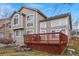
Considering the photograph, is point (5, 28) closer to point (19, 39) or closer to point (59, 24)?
point (19, 39)

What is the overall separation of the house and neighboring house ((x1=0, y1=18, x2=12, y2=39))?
4cm

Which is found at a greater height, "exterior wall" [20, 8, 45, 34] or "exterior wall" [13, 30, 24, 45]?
"exterior wall" [20, 8, 45, 34]

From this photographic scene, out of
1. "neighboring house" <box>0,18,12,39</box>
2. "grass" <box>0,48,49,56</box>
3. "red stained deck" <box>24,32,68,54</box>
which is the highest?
"neighboring house" <box>0,18,12,39</box>

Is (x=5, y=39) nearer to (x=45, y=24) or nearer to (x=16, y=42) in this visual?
(x=16, y=42)

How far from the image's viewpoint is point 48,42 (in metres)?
2.02

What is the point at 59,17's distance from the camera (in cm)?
201

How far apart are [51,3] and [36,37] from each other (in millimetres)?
356

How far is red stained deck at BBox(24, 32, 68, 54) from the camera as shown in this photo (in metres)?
2.00

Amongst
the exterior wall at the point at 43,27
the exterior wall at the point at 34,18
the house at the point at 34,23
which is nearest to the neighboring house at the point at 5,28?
the house at the point at 34,23

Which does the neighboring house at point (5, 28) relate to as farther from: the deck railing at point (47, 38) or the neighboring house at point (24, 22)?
the deck railing at point (47, 38)

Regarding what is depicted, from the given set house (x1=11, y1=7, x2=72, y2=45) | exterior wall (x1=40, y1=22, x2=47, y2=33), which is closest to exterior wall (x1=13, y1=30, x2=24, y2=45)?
house (x1=11, y1=7, x2=72, y2=45)

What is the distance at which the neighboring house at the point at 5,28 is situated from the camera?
2.02 metres

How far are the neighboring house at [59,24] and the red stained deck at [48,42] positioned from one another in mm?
40

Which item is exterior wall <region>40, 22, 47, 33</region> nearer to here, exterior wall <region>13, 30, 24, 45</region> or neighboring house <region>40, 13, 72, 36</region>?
neighboring house <region>40, 13, 72, 36</region>
